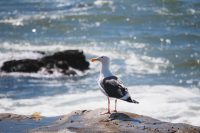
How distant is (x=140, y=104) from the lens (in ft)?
39.2

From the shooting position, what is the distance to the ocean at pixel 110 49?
1210 cm

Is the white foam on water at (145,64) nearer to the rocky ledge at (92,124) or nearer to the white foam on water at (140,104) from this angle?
the white foam on water at (140,104)

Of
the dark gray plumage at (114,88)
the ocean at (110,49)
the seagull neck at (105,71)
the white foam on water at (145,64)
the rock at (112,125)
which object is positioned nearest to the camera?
the rock at (112,125)

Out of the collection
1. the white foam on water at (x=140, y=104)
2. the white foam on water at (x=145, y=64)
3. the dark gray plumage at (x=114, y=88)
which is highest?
the white foam on water at (x=145, y=64)

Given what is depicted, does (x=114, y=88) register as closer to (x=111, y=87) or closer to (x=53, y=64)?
(x=111, y=87)

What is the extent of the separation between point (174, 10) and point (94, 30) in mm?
5837

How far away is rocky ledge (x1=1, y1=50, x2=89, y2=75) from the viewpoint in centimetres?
1481

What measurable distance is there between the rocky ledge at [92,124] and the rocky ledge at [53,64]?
6755mm

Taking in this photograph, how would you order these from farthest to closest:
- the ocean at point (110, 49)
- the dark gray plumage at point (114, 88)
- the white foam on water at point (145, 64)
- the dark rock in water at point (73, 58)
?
the white foam on water at point (145, 64) → the dark rock in water at point (73, 58) → the ocean at point (110, 49) → the dark gray plumage at point (114, 88)

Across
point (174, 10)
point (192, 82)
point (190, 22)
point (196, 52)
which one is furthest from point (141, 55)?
point (174, 10)

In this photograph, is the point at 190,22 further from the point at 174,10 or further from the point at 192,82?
the point at 192,82

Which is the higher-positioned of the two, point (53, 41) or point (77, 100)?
point (53, 41)

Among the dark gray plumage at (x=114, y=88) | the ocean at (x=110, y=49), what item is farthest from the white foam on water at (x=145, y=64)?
the dark gray plumage at (x=114, y=88)

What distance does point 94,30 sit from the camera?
75.1 ft
